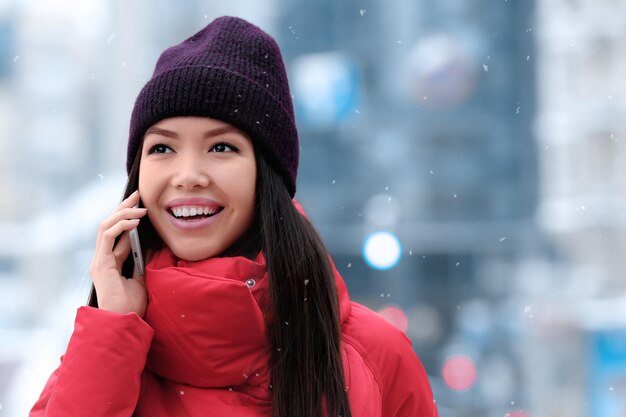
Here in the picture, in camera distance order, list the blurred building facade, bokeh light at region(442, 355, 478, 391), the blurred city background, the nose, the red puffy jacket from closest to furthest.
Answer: the red puffy jacket < the nose < the blurred city background < bokeh light at region(442, 355, 478, 391) < the blurred building facade

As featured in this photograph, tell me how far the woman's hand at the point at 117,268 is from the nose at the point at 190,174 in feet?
0.30

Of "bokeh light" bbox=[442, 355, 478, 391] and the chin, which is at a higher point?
the chin

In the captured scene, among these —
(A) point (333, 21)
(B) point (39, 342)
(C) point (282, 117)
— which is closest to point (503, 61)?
(A) point (333, 21)

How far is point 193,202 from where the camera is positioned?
6.18 ft

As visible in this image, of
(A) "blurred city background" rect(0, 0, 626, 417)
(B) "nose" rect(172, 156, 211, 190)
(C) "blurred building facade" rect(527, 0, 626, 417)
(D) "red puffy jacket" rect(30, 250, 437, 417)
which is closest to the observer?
(D) "red puffy jacket" rect(30, 250, 437, 417)

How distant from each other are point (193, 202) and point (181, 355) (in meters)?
0.28

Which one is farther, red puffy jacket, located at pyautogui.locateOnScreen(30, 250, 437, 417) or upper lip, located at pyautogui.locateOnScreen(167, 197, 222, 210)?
upper lip, located at pyautogui.locateOnScreen(167, 197, 222, 210)

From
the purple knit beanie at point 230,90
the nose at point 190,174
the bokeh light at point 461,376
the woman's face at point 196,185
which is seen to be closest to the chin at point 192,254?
the woman's face at point 196,185

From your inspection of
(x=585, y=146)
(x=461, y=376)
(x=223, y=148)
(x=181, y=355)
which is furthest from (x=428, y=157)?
(x=181, y=355)

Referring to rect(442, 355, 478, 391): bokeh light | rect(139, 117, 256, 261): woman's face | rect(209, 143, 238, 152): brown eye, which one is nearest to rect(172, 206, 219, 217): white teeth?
rect(139, 117, 256, 261): woman's face

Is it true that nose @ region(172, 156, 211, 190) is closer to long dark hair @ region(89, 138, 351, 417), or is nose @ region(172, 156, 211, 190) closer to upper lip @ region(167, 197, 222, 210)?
upper lip @ region(167, 197, 222, 210)

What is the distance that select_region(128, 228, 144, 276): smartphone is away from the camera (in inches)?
74.4

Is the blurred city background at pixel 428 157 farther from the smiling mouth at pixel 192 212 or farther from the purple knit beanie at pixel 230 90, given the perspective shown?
the smiling mouth at pixel 192 212

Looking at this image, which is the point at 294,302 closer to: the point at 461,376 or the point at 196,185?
the point at 196,185
